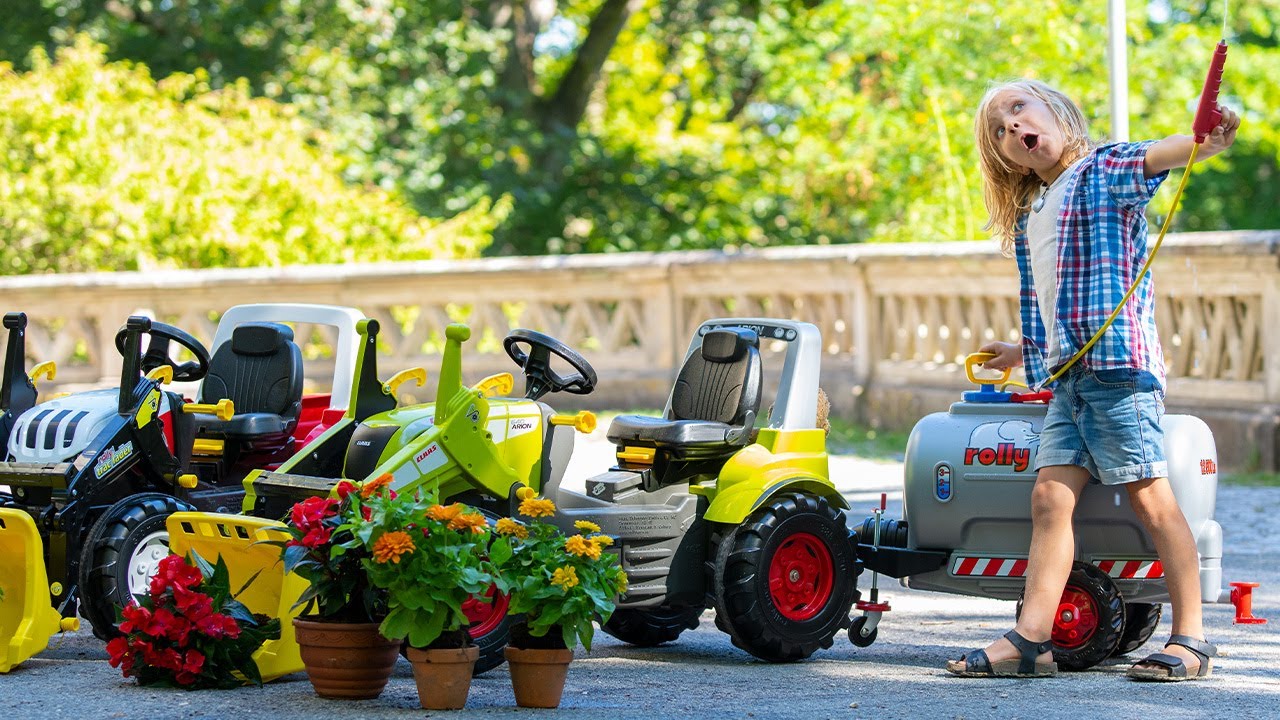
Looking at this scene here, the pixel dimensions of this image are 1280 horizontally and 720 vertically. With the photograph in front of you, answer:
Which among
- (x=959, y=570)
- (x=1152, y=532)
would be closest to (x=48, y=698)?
(x=959, y=570)

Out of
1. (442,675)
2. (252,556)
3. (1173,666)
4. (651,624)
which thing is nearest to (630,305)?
(651,624)

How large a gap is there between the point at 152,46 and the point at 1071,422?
19693 millimetres

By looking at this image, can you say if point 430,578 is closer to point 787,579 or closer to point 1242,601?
point 787,579

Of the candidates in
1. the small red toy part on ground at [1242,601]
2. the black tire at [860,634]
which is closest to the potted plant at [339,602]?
the black tire at [860,634]

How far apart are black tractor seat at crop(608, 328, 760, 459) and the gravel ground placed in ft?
2.63

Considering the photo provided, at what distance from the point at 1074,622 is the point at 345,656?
2.44 meters

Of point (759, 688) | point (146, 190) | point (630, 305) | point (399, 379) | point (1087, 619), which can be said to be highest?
point (146, 190)

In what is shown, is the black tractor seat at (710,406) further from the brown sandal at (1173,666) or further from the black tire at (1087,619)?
the brown sandal at (1173,666)

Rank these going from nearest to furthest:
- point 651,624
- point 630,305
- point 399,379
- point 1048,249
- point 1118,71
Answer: point 1048,249 → point 651,624 → point 399,379 → point 1118,71 → point 630,305

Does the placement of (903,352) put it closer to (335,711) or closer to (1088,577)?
(1088,577)

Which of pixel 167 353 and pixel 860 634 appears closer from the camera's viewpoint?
pixel 860 634

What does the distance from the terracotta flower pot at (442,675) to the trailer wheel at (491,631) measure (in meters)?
0.62

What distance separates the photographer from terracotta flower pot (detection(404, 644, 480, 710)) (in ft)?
16.9

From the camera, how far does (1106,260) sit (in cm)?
561
